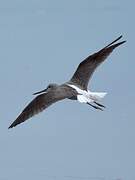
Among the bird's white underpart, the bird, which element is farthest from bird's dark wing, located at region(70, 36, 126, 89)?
the bird's white underpart

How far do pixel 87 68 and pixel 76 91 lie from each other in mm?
2397

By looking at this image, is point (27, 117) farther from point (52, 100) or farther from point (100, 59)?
point (100, 59)

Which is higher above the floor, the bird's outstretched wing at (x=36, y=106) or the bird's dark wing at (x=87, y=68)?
the bird's dark wing at (x=87, y=68)

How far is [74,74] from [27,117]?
2790mm

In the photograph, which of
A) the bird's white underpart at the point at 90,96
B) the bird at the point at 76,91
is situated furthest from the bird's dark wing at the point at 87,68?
the bird's white underpart at the point at 90,96

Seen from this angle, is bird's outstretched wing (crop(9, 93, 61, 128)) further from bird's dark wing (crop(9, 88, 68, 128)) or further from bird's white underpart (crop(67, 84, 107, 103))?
bird's white underpart (crop(67, 84, 107, 103))

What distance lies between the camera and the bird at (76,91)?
14824 millimetres

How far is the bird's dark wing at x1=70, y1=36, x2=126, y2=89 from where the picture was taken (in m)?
16.9

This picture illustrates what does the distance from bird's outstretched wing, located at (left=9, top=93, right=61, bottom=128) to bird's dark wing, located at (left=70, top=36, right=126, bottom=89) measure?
60.2 inches

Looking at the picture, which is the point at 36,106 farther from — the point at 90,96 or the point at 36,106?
the point at 90,96

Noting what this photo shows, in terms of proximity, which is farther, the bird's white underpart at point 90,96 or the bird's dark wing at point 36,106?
the bird's dark wing at point 36,106

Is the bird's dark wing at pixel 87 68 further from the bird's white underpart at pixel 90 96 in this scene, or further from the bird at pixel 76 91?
the bird's white underpart at pixel 90 96

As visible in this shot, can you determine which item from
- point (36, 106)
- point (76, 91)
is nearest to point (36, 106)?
point (36, 106)

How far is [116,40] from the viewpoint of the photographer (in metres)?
16.0
